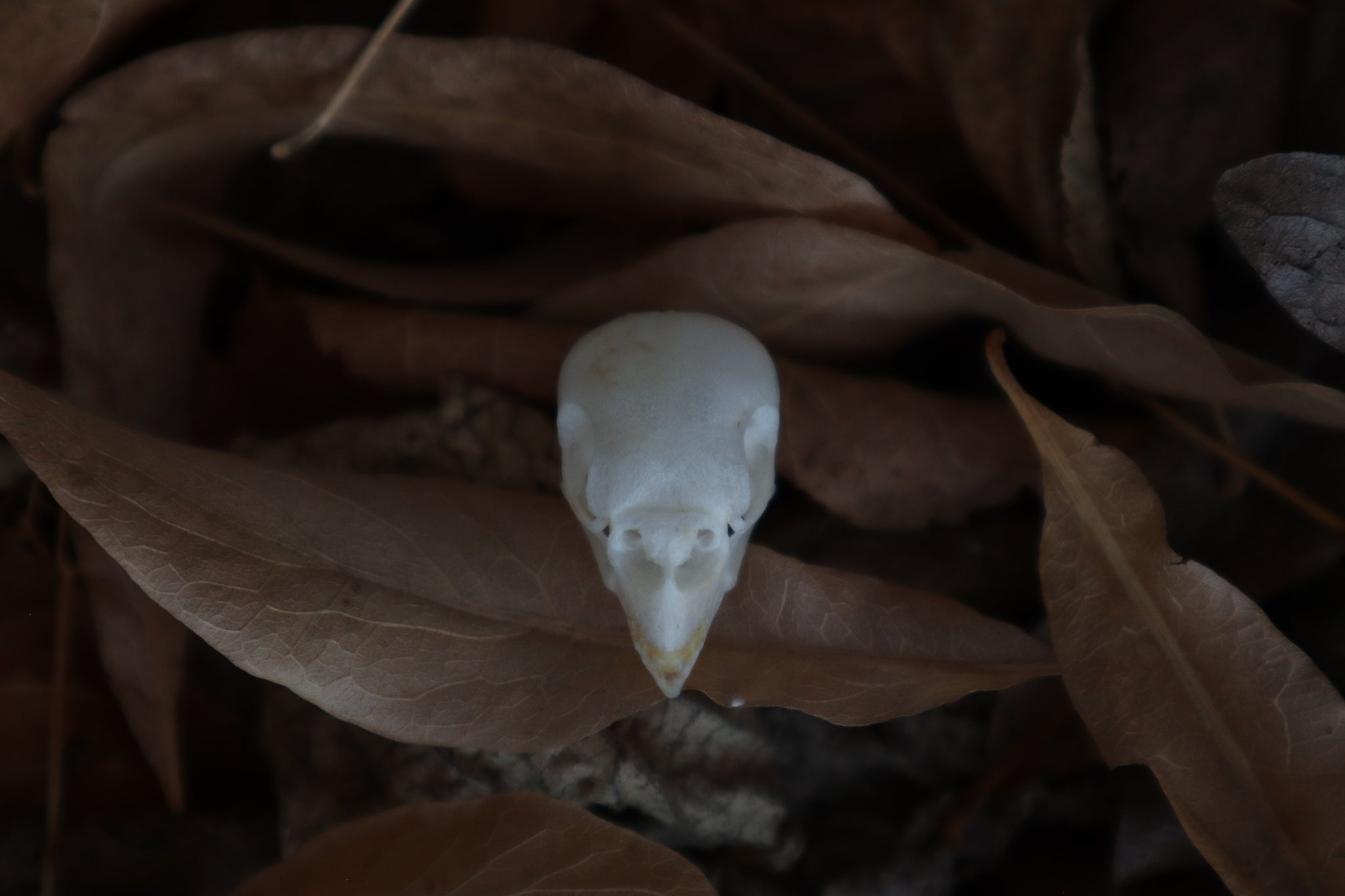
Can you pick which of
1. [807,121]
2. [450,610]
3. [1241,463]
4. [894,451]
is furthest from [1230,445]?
[450,610]

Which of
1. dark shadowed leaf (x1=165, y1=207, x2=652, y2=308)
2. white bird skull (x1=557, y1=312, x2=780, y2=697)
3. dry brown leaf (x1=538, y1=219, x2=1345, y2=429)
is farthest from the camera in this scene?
dark shadowed leaf (x1=165, y1=207, x2=652, y2=308)

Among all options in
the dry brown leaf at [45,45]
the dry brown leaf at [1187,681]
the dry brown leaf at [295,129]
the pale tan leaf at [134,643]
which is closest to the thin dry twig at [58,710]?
the pale tan leaf at [134,643]

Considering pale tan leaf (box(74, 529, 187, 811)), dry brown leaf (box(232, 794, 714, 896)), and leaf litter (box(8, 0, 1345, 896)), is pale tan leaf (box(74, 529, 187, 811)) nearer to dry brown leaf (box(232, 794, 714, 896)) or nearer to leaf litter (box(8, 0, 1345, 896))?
leaf litter (box(8, 0, 1345, 896))

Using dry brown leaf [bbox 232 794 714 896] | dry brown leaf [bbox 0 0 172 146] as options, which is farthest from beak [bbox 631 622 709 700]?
dry brown leaf [bbox 0 0 172 146]

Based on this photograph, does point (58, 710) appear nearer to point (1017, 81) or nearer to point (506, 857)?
point (506, 857)

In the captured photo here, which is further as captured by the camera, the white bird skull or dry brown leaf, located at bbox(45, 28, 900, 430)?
dry brown leaf, located at bbox(45, 28, 900, 430)

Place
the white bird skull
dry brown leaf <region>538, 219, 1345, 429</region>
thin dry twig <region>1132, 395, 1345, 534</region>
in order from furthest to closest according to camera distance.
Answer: thin dry twig <region>1132, 395, 1345, 534</region> < dry brown leaf <region>538, 219, 1345, 429</region> < the white bird skull

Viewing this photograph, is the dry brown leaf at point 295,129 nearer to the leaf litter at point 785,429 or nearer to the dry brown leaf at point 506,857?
the leaf litter at point 785,429

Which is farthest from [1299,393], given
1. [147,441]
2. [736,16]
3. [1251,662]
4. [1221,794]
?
[147,441]
